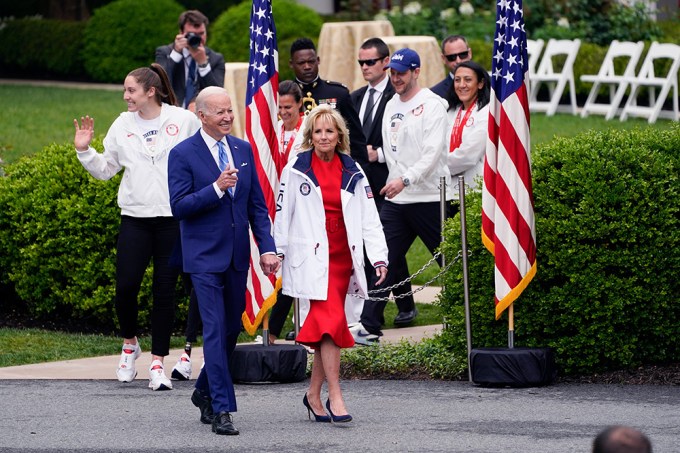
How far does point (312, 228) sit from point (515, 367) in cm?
171

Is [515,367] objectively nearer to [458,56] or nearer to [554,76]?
[458,56]

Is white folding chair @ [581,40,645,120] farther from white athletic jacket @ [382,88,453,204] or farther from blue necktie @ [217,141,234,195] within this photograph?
blue necktie @ [217,141,234,195]

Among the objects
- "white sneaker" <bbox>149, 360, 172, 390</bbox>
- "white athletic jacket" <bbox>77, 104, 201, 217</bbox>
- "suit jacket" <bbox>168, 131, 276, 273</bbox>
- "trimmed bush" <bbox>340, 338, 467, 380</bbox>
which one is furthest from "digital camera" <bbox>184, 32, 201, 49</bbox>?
"suit jacket" <bbox>168, 131, 276, 273</bbox>

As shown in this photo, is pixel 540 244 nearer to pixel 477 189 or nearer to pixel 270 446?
pixel 477 189

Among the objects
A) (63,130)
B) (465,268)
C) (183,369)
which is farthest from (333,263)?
(63,130)

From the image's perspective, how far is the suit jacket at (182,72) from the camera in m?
13.4

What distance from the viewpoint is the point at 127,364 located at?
9172mm

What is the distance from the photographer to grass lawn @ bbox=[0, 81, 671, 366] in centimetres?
1054

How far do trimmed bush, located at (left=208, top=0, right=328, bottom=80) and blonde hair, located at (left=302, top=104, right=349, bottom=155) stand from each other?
1694cm

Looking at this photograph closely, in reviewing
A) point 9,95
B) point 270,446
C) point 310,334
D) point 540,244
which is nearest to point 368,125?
point 540,244

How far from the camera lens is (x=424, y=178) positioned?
34.1ft

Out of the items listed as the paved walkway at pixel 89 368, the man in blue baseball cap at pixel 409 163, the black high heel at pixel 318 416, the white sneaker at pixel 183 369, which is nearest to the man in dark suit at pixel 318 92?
the man in blue baseball cap at pixel 409 163

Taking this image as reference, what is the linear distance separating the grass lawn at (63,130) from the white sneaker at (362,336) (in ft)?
1.79

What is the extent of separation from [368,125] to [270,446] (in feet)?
14.5
